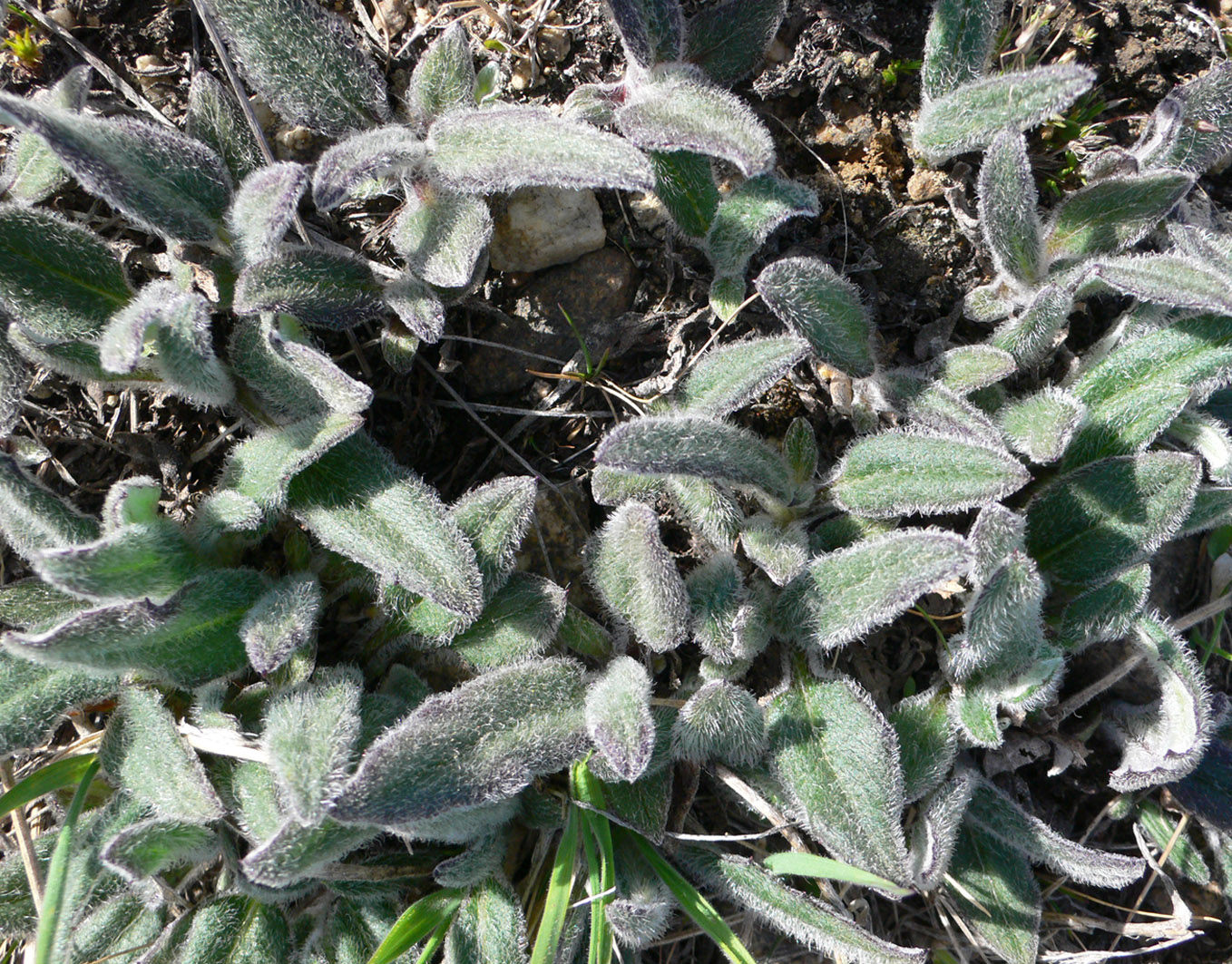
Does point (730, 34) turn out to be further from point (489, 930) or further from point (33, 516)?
point (489, 930)

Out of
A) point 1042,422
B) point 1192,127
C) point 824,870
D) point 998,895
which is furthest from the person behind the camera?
point 1192,127

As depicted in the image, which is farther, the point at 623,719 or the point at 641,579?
the point at 641,579

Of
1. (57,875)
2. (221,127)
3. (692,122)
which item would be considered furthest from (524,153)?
(57,875)

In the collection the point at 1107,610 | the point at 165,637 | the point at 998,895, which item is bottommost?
the point at 998,895

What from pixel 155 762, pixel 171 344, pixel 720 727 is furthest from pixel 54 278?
pixel 720 727

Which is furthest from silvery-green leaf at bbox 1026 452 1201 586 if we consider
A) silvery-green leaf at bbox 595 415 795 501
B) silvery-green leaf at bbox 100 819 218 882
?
silvery-green leaf at bbox 100 819 218 882

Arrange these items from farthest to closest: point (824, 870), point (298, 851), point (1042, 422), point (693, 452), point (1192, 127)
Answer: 1. point (1192, 127)
2. point (1042, 422)
3. point (824, 870)
4. point (693, 452)
5. point (298, 851)

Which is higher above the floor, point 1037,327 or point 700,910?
point 1037,327
